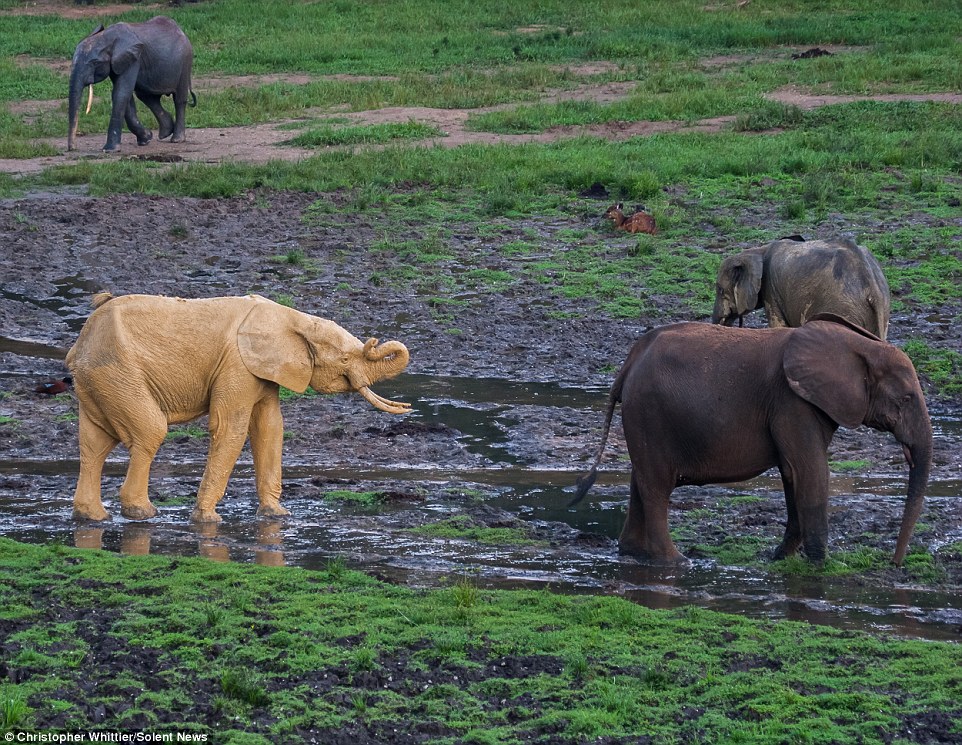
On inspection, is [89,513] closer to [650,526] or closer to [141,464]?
[141,464]

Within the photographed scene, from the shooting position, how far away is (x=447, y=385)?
12.8 metres

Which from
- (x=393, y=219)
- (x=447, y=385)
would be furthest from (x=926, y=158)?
(x=447, y=385)

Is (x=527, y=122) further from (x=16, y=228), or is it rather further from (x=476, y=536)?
(x=476, y=536)

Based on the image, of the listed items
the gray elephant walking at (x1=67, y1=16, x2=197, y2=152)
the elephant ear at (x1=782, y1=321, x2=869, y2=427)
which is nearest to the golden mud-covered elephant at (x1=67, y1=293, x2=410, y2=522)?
the elephant ear at (x1=782, y1=321, x2=869, y2=427)

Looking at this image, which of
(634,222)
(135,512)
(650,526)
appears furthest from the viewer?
(634,222)

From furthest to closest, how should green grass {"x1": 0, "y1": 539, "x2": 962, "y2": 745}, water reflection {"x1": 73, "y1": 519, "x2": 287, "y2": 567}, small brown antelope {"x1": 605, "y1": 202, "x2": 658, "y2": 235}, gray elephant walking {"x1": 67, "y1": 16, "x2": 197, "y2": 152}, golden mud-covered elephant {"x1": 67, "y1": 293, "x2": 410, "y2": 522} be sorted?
gray elephant walking {"x1": 67, "y1": 16, "x2": 197, "y2": 152} < small brown antelope {"x1": 605, "y1": 202, "x2": 658, "y2": 235} < golden mud-covered elephant {"x1": 67, "y1": 293, "x2": 410, "y2": 522} < water reflection {"x1": 73, "y1": 519, "x2": 287, "y2": 567} < green grass {"x1": 0, "y1": 539, "x2": 962, "y2": 745}

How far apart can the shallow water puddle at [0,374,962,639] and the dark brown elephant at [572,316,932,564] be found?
1.40ft

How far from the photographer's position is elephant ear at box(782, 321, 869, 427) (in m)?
8.16

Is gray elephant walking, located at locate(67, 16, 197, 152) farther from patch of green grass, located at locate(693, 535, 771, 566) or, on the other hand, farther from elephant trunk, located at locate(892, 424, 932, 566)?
elephant trunk, located at locate(892, 424, 932, 566)

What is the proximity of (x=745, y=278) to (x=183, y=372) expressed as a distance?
536cm

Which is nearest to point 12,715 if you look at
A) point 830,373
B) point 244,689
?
point 244,689

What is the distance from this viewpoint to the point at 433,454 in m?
10.9

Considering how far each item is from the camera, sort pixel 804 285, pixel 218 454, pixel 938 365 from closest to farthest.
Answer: pixel 218 454, pixel 804 285, pixel 938 365

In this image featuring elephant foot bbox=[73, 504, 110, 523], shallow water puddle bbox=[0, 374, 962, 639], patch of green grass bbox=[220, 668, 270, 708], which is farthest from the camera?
elephant foot bbox=[73, 504, 110, 523]
